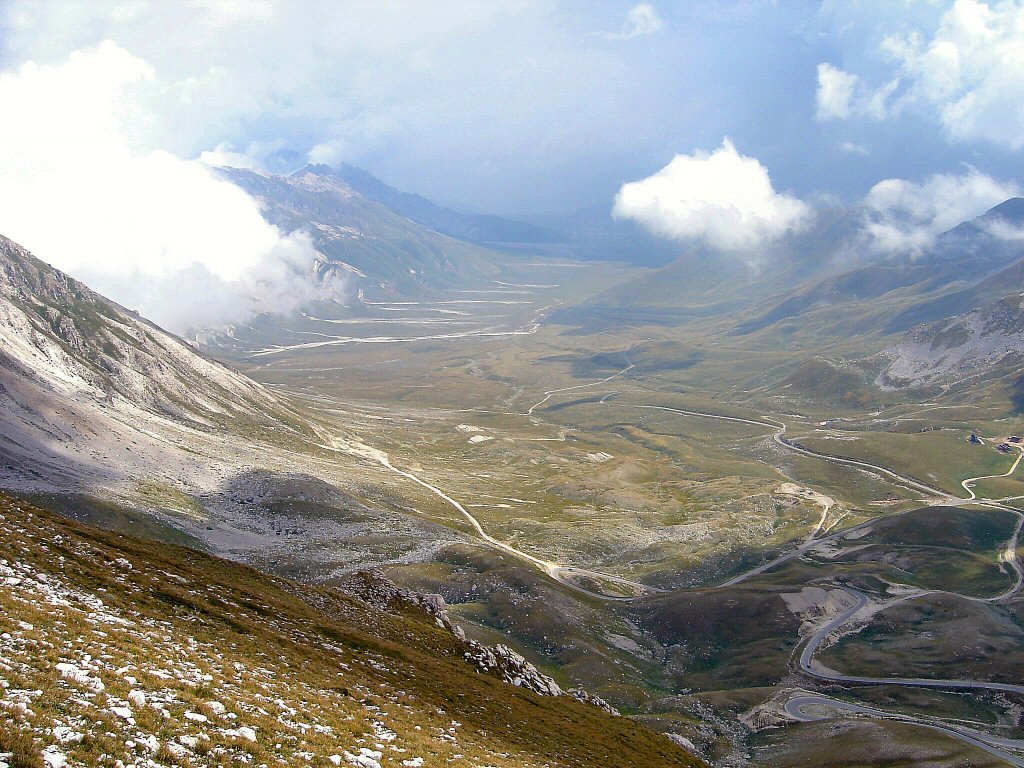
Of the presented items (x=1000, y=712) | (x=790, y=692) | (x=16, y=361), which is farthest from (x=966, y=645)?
(x=16, y=361)

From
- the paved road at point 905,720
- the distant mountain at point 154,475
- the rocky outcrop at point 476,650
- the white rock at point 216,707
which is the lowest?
the distant mountain at point 154,475

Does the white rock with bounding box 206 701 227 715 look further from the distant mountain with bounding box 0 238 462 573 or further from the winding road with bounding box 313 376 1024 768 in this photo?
the distant mountain with bounding box 0 238 462 573

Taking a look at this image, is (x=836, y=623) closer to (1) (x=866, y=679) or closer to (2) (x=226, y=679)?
(1) (x=866, y=679)

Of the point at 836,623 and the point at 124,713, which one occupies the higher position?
the point at 836,623

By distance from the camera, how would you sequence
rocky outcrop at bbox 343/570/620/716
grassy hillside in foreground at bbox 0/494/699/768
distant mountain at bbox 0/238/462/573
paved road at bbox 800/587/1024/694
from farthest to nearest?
distant mountain at bbox 0/238/462/573
paved road at bbox 800/587/1024/694
rocky outcrop at bbox 343/570/620/716
grassy hillside in foreground at bbox 0/494/699/768

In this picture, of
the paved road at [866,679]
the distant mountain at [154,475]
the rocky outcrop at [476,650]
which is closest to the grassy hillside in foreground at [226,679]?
the rocky outcrop at [476,650]

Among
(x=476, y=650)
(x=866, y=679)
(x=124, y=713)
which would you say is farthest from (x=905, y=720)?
(x=124, y=713)

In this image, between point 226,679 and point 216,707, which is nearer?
point 216,707

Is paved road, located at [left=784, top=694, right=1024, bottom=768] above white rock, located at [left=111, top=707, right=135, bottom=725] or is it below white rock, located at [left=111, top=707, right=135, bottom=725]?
below

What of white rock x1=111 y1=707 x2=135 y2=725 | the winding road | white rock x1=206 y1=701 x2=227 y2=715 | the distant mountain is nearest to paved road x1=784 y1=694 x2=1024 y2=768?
the winding road

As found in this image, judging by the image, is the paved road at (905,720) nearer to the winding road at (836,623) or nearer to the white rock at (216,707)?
the winding road at (836,623)
